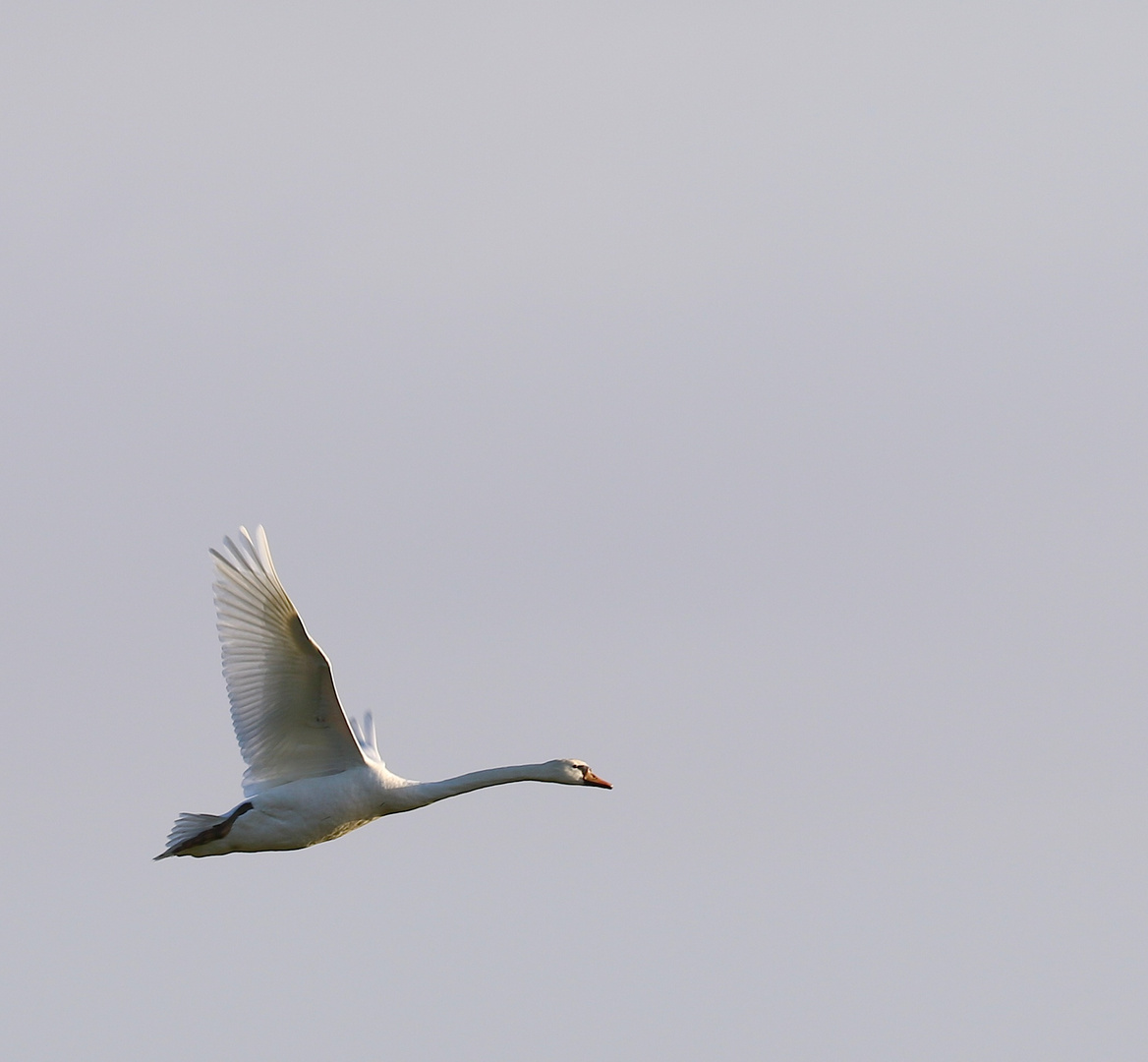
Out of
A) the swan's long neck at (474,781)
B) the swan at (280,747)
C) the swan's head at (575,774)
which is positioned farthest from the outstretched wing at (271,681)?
the swan's head at (575,774)

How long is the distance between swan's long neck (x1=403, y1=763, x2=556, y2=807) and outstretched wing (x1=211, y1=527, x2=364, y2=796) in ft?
2.71

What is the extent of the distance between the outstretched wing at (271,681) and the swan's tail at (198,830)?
51 cm

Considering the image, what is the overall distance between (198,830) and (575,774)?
15.7 ft

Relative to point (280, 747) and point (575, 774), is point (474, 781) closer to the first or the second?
point (575, 774)

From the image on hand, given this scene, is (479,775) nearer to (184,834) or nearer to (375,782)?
(375,782)

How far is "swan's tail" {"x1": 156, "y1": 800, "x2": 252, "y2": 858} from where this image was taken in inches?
1108

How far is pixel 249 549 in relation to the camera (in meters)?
27.5

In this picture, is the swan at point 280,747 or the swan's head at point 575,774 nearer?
the swan at point 280,747

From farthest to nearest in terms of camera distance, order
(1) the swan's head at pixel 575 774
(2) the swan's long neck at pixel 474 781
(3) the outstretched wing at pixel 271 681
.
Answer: (1) the swan's head at pixel 575 774 < (2) the swan's long neck at pixel 474 781 < (3) the outstretched wing at pixel 271 681

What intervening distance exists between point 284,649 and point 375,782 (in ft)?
6.67

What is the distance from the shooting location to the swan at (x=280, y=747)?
27.5m

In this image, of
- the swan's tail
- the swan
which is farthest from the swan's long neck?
the swan's tail

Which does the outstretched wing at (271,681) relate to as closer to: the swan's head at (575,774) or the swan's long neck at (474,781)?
the swan's long neck at (474,781)

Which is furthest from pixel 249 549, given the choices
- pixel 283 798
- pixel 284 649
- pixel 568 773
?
pixel 568 773
